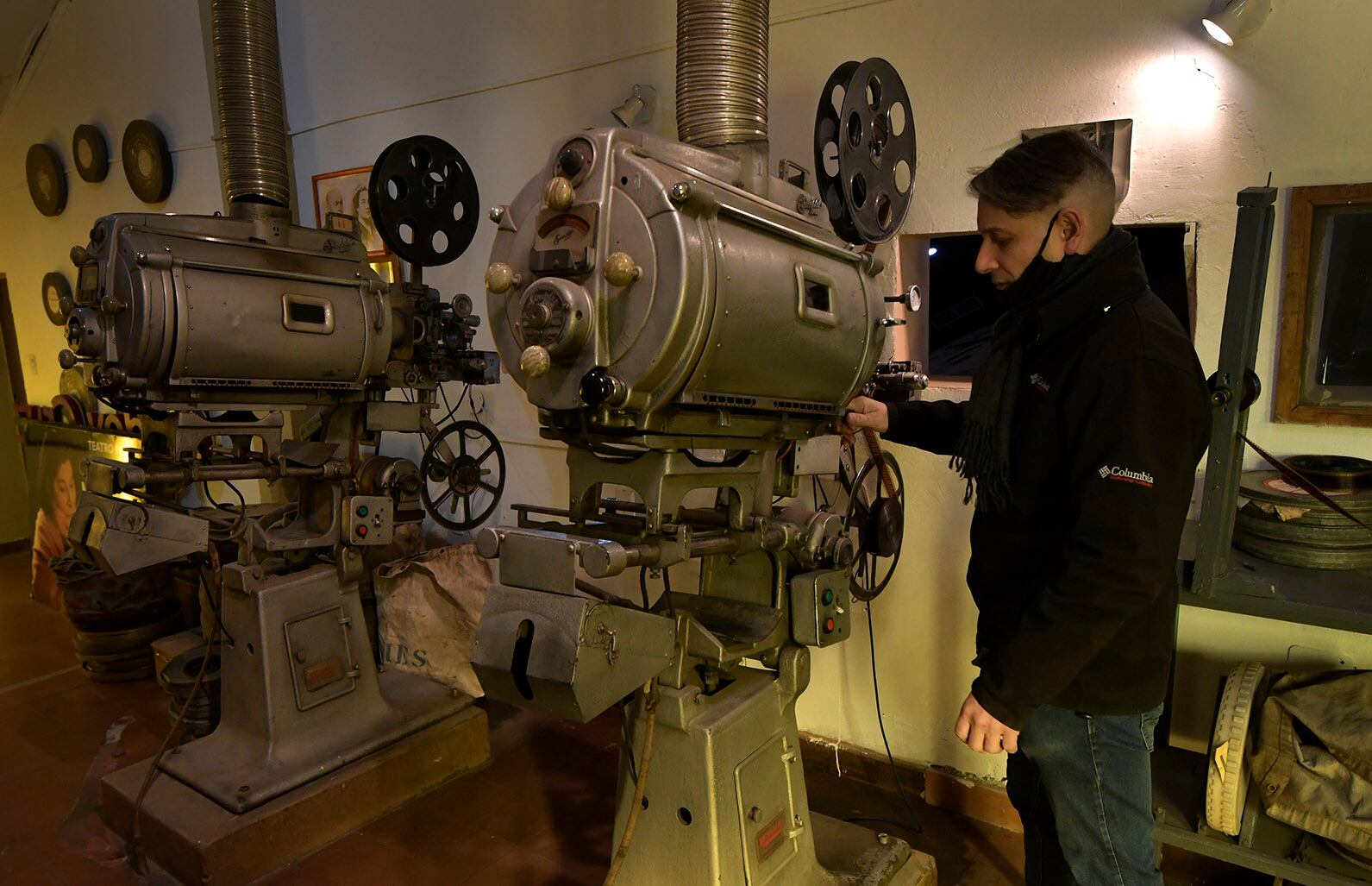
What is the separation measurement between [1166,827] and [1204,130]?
1587 mm

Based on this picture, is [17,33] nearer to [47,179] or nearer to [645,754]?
[47,179]

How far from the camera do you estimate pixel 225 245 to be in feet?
7.54

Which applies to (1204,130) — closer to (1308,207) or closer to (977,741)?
(1308,207)

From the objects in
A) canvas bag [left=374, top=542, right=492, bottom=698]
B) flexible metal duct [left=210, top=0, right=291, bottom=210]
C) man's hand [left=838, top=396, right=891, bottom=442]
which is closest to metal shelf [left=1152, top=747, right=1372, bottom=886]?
man's hand [left=838, top=396, right=891, bottom=442]

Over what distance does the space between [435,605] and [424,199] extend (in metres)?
1.54

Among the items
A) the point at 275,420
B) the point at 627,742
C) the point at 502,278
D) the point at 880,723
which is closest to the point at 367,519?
the point at 275,420

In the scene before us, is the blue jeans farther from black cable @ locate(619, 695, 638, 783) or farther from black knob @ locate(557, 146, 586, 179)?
black knob @ locate(557, 146, 586, 179)

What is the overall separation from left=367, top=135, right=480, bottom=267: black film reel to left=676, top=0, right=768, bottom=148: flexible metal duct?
995 millimetres

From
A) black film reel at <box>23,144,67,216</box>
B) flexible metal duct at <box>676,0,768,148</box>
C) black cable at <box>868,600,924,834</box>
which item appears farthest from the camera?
black film reel at <box>23,144,67,216</box>

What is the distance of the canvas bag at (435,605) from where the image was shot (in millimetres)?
3104

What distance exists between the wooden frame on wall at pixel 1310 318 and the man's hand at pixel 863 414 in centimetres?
100

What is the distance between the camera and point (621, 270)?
1.18m

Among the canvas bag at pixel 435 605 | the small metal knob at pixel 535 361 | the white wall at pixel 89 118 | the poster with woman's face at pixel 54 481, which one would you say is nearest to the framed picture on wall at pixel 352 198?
the white wall at pixel 89 118

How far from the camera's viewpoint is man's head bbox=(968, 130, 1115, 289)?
1.29m
